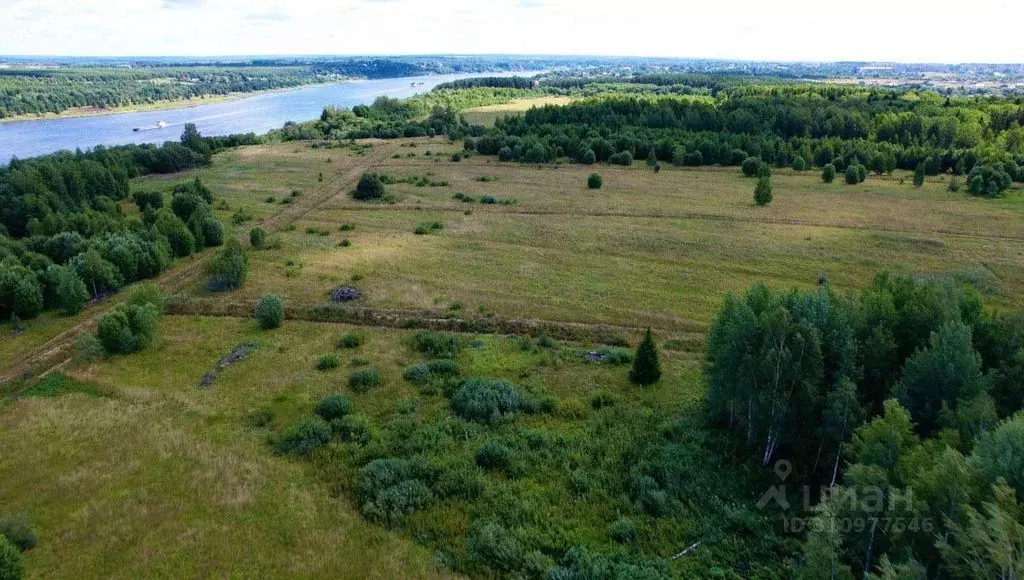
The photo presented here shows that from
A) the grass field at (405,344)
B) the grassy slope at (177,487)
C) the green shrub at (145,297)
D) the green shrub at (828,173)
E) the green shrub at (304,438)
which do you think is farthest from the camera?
the green shrub at (828,173)

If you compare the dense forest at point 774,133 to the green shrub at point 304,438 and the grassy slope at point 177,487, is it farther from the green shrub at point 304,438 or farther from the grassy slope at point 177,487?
the green shrub at point 304,438

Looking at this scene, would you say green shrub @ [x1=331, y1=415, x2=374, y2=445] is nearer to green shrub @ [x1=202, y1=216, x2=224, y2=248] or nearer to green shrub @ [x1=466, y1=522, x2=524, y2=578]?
green shrub @ [x1=466, y1=522, x2=524, y2=578]

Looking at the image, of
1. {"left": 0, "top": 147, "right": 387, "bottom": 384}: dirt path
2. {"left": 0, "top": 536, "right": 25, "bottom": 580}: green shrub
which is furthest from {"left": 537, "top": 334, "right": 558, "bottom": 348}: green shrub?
{"left": 0, "top": 147, "right": 387, "bottom": 384}: dirt path

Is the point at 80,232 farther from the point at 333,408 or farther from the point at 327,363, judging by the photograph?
the point at 333,408

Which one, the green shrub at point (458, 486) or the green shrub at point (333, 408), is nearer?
the green shrub at point (458, 486)

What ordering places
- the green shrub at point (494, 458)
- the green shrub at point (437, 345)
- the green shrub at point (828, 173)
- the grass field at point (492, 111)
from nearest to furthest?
the green shrub at point (494, 458) → the green shrub at point (437, 345) → the green shrub at point (828, 173) → the grass field at point (492, 111)

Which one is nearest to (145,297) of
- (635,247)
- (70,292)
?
(70,292)

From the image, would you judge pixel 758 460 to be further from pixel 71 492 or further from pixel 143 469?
pixel 71 492

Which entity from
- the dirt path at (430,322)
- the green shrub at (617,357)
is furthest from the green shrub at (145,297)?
the green shrub at (617,357)
